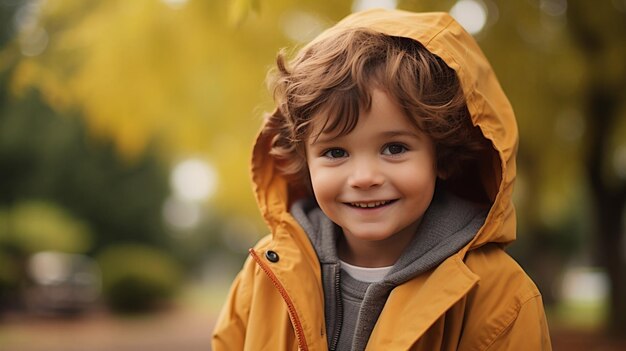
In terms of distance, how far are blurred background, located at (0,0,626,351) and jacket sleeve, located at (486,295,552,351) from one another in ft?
3.79

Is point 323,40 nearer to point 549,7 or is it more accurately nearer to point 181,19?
point 181,19

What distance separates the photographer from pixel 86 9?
5.75 metres

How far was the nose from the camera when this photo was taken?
77.4 inches

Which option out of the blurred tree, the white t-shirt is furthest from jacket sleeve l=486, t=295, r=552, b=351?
the blurred tree

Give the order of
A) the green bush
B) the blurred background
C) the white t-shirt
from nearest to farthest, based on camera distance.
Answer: the white t-shirt
the blurred background
the green bush

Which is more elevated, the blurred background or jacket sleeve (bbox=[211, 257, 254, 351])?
the blurred background

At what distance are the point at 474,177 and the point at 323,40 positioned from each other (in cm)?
68

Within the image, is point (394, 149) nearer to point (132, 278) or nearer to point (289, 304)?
point (289, 304)

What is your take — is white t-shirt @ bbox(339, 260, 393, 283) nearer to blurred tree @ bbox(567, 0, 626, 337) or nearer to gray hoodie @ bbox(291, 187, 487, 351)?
gray hoodie @ bbox(291, 187, 487, 351)

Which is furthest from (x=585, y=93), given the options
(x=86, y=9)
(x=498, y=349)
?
(x=498, y=349)

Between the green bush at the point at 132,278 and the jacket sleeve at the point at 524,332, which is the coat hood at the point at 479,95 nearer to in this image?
the jacket sleeve at the point at 524,332

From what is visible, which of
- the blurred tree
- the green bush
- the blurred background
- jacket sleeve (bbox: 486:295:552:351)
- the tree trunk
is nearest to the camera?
jacket sleeve (bbox: 486:295:552:351)

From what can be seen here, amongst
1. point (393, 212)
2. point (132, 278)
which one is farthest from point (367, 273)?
point (132, 278)

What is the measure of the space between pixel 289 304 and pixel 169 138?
10661 mm
